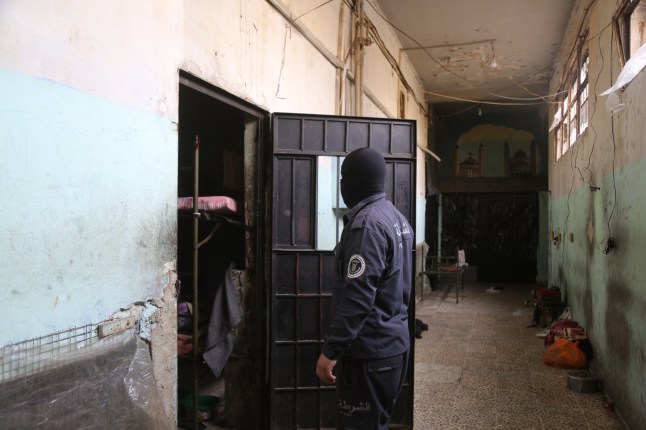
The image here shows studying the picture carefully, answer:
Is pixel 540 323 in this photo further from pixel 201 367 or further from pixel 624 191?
pixel 201 367

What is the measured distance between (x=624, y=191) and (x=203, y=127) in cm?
319

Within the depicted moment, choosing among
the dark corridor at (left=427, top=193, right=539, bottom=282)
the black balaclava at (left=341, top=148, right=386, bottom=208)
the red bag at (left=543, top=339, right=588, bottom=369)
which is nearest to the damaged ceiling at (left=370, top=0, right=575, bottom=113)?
the dark corridor at (left=427, top=193, right=539, bottom=282)

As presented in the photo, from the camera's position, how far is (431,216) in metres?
10.5

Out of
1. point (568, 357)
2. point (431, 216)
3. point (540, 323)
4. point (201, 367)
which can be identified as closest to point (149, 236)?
point (201, 367)

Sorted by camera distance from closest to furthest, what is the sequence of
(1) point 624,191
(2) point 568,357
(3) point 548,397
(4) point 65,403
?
(4) point 65,403, (1) point 624,191, (3) point 548,397, (2) point 568,357

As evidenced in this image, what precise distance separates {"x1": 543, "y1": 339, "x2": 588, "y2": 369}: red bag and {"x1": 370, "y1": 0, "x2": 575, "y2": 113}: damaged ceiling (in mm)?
3637

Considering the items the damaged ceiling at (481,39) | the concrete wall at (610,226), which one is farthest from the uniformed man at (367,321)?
the damaged ceiling at (481,39)

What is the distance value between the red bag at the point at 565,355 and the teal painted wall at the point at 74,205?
3955 mm

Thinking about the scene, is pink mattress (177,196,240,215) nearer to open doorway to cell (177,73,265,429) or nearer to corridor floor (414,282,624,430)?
open doorway to cell (177,73,265,429)

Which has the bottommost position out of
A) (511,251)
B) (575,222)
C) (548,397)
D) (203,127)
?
(548,397)

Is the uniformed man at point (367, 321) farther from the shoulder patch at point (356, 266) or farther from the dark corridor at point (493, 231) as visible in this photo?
the dark corridor at point (493, 231)

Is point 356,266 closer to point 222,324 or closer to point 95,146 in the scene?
point 95,146

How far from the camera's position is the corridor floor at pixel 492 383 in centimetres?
332

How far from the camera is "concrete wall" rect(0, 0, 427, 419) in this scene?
55.2 inches
